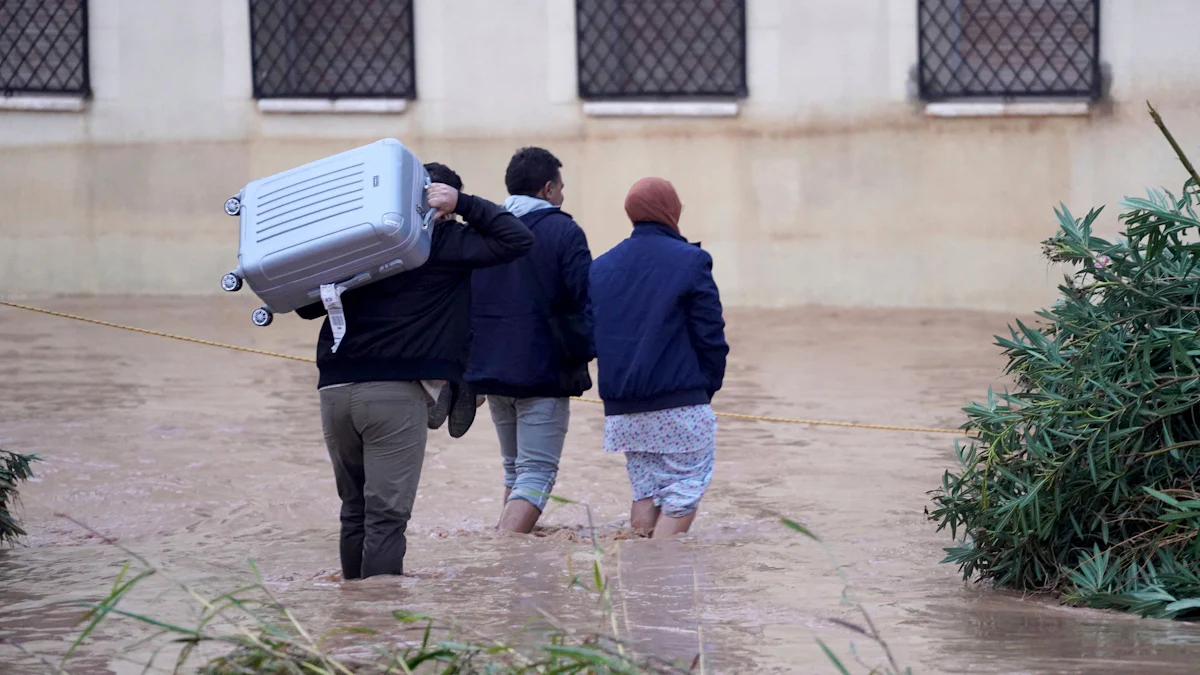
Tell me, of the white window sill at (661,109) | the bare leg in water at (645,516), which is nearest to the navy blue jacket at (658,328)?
the bare leg in water at (645,516)

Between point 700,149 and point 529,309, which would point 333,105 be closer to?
point 700,149

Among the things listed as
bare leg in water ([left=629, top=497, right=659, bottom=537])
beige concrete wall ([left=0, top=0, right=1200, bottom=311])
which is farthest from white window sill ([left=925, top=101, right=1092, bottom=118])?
bare leg in water ([left=629, top=497, right=659, bottom=537])

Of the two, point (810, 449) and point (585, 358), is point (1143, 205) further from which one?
point (810, 449)

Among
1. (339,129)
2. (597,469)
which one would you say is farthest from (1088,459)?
(339,129)

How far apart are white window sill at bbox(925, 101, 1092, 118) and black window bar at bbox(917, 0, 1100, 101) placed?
0.08 m

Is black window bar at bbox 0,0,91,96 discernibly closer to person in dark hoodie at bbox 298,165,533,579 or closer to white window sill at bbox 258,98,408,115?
white window sill at bbox 258,98,408,115

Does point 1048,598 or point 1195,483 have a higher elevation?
point 1195,483

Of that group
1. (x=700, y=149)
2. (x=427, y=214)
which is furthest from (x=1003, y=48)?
(x=427, y=214)

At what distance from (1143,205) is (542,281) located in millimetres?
2216

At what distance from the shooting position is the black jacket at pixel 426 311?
4.95 metres

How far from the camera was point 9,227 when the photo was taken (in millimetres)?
14000

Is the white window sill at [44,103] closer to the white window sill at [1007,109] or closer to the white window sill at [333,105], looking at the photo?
the white window sill at [333,105]

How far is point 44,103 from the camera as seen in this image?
13781mm

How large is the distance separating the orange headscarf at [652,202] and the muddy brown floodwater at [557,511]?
1.18 meters
